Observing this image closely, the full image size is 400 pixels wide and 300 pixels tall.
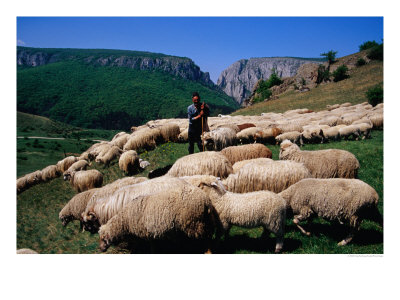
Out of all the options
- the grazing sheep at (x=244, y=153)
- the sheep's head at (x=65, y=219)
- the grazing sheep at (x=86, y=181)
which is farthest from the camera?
the grazing sheep at (x=86, y=181)

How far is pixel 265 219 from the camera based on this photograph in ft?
12.5

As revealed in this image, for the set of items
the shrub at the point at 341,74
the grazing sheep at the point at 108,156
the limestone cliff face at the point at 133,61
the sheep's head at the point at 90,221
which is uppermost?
the limestone cliff face at the point at 133,61

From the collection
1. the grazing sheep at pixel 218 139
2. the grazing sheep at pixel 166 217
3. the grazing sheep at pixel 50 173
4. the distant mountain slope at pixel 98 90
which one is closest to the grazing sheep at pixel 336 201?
the grazing sheep at pixel 166 217

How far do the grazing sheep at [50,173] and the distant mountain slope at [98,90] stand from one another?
1134 inches

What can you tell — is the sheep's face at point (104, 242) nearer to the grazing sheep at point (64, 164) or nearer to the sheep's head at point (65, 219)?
the sheep's head at point (65, 219)

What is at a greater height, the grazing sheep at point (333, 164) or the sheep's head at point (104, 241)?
the grazing sheep at point (333, 164)

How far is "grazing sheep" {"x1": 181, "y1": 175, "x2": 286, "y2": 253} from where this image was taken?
12.5 feet

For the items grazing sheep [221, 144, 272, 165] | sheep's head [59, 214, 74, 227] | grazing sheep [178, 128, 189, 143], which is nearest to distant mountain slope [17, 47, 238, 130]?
grazing sheep [178, 128, 189, 143]

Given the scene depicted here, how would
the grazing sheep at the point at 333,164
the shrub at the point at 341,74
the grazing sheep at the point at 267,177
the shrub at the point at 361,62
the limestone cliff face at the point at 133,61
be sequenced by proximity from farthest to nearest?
the limestone cliff face at the point at 133,61
the shrub at the point at 361,62
the shrub at the point at 341,74
the grazing sheep at the point at 333,164
the grazing sheep at the point at 267,177

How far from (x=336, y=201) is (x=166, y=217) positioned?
265cm

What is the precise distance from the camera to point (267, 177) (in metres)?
5.38

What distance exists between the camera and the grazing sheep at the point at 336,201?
12.8ft

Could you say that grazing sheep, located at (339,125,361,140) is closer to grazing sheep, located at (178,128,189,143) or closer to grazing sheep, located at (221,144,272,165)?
grazing sheep, located at (221,144,272,165)
